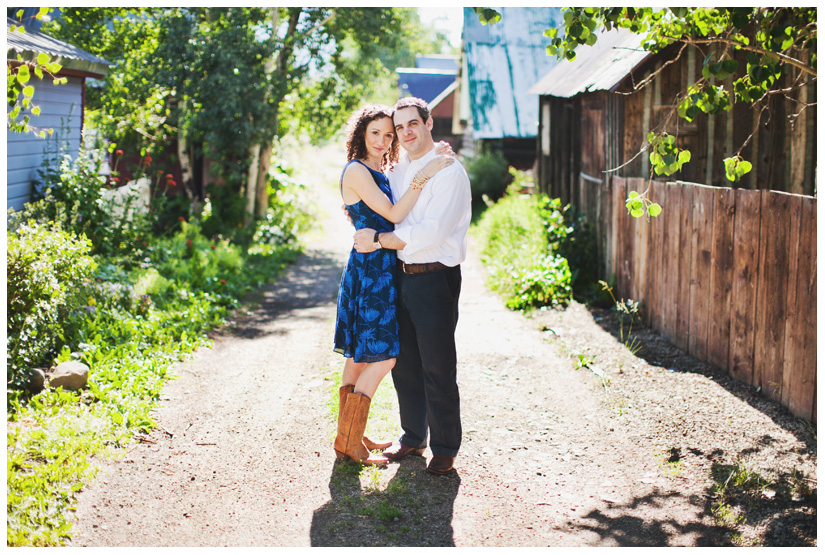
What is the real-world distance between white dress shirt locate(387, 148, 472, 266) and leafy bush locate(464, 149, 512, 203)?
14.3m

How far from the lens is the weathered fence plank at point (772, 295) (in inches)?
205

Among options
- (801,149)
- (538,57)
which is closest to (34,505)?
(801,149)

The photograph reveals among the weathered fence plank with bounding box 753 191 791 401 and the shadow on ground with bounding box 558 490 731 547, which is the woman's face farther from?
the weathered fence plank with bounding box 753 191 791 401

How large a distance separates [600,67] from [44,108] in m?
7.19

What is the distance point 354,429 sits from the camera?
4422 mm

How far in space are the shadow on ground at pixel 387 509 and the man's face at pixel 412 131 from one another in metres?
1.86

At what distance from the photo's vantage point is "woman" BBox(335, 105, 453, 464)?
437cm

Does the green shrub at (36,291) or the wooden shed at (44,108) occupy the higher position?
the wooden shed at (44,108)

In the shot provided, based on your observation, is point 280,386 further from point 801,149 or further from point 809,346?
point 801,149

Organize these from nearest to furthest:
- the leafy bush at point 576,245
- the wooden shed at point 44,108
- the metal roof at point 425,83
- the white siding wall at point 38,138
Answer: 1. the wooden shed at point 44,108
2. the white siding wall at point 38,138
3. the leafy bush at point 576,245
4. the metal roof at point 425,83

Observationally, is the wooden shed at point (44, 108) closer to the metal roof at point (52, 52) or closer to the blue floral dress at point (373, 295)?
the metal roof at point (52, 52)

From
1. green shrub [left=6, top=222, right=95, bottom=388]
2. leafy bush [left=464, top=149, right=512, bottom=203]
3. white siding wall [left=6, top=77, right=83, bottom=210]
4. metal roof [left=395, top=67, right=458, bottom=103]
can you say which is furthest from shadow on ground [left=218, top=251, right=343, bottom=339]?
metal roof [left=395, top=67, right=458, bottom=103]

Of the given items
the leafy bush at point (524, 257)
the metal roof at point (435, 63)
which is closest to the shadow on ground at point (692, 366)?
the leafy bush at point (524, 257)

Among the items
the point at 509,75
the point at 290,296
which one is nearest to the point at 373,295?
the point at 290,296
